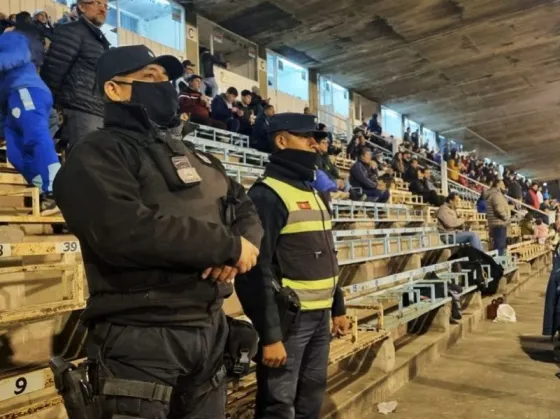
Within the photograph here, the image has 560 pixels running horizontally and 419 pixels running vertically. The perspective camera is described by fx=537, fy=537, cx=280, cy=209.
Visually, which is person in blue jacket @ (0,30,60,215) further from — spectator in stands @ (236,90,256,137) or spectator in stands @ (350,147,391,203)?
spectator in stands @ (236,90,256,137)

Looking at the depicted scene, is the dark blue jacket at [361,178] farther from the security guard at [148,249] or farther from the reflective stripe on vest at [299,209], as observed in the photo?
the security guard at [148,249]

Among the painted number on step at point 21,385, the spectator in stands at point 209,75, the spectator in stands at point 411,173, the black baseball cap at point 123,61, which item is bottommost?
the painted number on step at point 21,385

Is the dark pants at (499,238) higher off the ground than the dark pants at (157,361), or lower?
higher

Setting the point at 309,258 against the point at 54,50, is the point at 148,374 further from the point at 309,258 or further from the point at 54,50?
the point at 54,50

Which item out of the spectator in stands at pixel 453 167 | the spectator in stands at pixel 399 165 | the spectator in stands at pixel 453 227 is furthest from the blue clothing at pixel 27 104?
the spectator in stands at pixel 453 167

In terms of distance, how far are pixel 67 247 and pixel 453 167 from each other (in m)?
15.1

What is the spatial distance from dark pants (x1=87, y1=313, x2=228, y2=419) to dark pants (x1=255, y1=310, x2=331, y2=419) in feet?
2.37

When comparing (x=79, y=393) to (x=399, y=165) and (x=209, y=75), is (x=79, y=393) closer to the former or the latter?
(x=209, y=75)

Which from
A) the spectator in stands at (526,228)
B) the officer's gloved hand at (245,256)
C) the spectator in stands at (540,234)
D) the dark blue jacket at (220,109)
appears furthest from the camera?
the spectator in stands at (526,228)

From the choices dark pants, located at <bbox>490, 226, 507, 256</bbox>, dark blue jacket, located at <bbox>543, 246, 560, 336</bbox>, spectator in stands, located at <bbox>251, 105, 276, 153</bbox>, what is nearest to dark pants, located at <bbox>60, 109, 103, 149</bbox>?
dark blue jacket, located at <bbox>543, 246, 560, 336</bbox>

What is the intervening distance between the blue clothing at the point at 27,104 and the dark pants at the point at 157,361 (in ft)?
6.19

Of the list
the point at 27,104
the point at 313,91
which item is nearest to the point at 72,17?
the point at 27,104

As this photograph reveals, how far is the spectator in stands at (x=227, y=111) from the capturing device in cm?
812

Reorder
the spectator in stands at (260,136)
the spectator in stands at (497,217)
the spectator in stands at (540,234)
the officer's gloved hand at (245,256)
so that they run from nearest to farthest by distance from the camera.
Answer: the officer's gloved hand at (245,256) → the spectator in stands at (260,136) → the spectator in stands at (497,217) → the spectator in stands at (540,234)
